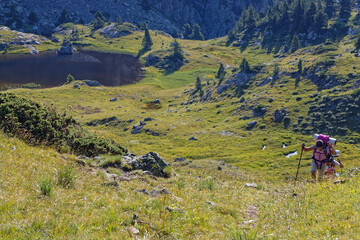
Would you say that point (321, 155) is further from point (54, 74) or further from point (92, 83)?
point (54, 74)

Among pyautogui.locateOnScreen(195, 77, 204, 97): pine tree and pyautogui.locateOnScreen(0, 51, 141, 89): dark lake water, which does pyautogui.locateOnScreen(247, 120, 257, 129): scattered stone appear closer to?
pyautogui.locateOnScreen(195, 77, 204, 97): pine tree

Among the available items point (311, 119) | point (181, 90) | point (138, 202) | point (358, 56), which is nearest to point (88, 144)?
point (138, 202)

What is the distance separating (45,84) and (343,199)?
170680mm

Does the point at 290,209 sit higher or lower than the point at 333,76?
higher

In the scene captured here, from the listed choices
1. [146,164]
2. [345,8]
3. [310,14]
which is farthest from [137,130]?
[345,8]

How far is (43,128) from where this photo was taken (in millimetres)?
17844

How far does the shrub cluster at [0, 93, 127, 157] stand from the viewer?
1574cm

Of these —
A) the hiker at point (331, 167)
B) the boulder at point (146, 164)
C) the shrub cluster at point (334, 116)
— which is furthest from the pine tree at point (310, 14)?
the boulder at point (146, 164)

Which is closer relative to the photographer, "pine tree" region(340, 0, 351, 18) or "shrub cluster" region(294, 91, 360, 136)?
"shrub cluster" region(294, 91, 360, 136)

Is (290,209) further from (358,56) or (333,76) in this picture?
(358,56)

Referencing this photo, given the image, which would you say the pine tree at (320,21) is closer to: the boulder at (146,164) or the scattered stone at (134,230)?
the boulder at (146,164)

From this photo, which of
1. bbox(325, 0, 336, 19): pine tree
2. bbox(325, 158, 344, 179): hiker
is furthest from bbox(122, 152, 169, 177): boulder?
bbox(325, 0, 336, 19): pine tree

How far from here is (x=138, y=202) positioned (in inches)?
368

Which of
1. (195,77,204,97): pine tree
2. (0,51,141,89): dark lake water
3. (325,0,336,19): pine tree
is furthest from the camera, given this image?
(325,0,336,19): pine tree
